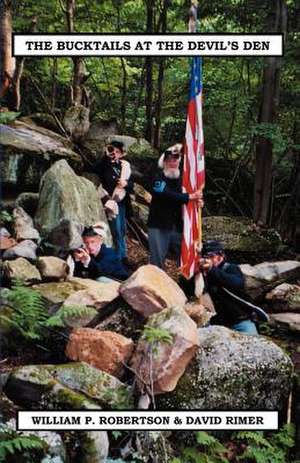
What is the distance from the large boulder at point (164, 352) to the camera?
3.56 m

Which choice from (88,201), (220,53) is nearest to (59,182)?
(88,201)

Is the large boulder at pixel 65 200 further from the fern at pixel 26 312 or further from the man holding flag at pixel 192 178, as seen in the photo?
the fern at pixel 26 312

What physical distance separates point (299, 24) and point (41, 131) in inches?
99.2

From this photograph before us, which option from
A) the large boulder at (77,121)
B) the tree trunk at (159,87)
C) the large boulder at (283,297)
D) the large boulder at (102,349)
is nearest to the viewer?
the large boulder at (102,349)

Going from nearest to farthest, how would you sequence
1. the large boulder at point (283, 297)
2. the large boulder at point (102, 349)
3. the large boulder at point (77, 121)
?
the large boulder at point (102, 349) < the large boulder at point (283, 297) < the large boulder at point (77, 121)

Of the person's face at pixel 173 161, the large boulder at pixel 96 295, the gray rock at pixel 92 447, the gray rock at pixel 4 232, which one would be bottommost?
the gray rock at pixel 92 447

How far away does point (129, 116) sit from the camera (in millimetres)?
5227

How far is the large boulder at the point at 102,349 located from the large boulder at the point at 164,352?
0.08 meters

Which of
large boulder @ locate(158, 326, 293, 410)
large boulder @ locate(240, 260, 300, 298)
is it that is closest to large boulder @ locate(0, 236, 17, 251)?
large boulder @ locate(158, 326, 293, 410)

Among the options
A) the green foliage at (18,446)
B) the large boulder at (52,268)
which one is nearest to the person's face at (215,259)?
the large boulder at (52,268)

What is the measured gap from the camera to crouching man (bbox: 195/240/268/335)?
3.99 metres

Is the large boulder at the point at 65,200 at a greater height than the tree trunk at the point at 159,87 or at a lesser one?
lesser

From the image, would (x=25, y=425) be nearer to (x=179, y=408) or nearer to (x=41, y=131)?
(x=179, y=408)

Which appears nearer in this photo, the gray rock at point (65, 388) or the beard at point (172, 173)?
the gray rock at point (65, 388)
